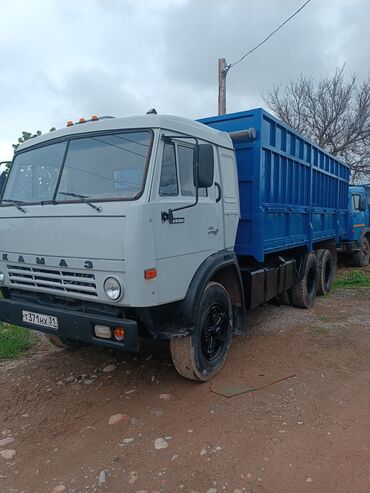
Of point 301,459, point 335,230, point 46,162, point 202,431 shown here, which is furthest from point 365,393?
point 335,230

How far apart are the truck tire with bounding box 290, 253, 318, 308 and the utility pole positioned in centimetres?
606

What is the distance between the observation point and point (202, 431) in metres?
2.99

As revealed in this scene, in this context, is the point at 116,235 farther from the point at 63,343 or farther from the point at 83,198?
the point at 63,343

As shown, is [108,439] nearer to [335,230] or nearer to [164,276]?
[164,276]

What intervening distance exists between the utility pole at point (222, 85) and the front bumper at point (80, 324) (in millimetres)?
9185

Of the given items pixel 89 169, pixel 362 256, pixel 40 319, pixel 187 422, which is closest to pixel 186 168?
pixel 89 169

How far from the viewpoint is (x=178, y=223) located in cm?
327

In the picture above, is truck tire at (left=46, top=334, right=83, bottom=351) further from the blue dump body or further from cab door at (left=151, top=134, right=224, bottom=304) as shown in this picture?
the blue dump body

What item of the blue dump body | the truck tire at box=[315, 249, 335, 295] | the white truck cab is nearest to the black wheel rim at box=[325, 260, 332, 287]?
the truck tire at box=[315, 249, 335, 295]

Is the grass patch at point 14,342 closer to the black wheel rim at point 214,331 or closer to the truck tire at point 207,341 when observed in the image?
the truck tire at point 207,341

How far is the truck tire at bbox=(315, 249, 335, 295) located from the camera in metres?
7.36

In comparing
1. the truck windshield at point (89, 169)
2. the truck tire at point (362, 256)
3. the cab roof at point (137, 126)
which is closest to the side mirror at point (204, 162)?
the cab roof at point (137, 126)

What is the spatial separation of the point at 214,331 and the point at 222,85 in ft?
30.7

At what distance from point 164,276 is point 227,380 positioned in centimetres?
146
